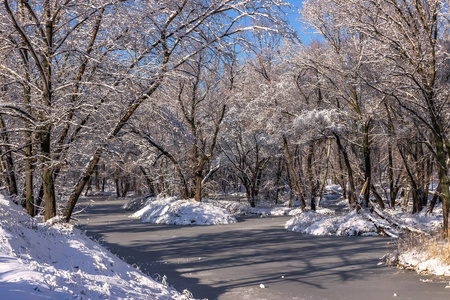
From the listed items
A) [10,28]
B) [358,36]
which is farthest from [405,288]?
[358,36]

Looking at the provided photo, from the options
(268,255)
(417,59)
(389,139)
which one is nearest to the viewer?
(417,59)

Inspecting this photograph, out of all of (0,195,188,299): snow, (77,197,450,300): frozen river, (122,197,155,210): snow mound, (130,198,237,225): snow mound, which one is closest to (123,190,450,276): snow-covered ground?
(130,198,237,225): snow mound

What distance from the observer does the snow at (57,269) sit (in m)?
3.96

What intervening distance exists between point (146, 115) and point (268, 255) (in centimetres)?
580

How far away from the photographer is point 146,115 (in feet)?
26.8

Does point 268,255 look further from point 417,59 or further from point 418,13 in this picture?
point 418,13

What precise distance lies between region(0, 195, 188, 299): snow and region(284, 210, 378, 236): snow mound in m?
10.7

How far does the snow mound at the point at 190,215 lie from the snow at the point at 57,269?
559 inches

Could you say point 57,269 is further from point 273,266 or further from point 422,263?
point 422,263

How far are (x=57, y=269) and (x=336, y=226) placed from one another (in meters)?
13.1

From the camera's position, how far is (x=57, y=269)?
207 inches

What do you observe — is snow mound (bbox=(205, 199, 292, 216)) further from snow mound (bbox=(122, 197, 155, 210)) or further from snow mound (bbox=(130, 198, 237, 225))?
snow mound (bbox=(122, 197, 155, 210))

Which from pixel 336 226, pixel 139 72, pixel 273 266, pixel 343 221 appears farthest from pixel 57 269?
pixel 343 221

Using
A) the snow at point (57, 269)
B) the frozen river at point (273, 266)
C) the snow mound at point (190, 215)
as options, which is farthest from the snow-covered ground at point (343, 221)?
the snow at point (57, 269)
